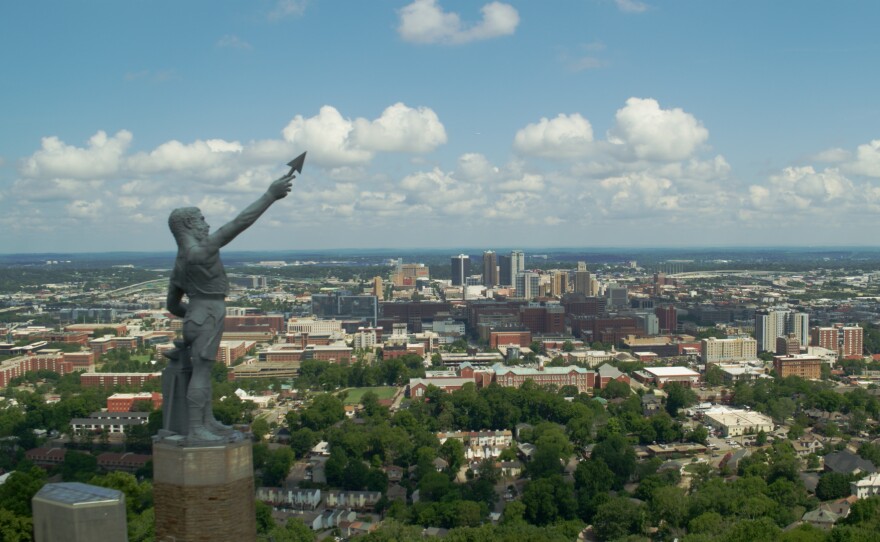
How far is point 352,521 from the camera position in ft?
76.7

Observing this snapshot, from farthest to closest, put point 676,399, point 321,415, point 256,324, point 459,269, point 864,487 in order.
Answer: point 459,269, point 256,324, point 676,399, point 321,415, point 864,487

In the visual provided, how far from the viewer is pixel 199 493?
17.6ft

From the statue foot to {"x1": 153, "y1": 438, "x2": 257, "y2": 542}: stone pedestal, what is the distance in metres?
0.06

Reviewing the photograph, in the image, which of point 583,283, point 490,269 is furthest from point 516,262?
point 583,283

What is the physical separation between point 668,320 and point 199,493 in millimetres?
68404

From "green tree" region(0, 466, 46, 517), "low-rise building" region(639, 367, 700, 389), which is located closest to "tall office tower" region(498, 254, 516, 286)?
"low-rise building" region(639, 367, 700, 389)

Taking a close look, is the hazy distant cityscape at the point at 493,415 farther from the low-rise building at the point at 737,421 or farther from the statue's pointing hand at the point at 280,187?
the statue's pointing hand at the point at 280,187

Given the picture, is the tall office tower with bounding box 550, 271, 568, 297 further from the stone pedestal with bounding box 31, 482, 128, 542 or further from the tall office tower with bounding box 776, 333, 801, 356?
the stone pedestal with bounding box 31, 482, 128, 542

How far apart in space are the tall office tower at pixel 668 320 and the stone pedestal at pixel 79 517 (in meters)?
67.5

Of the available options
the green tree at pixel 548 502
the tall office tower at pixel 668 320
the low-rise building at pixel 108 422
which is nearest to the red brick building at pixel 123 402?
the low-rise building at pixel 108 422

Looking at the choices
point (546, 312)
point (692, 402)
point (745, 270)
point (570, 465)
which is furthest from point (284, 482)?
point (745, 270)

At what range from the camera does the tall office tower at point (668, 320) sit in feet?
229

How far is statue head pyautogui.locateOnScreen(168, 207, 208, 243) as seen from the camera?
566cm

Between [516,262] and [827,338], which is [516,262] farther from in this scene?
[827,338]
